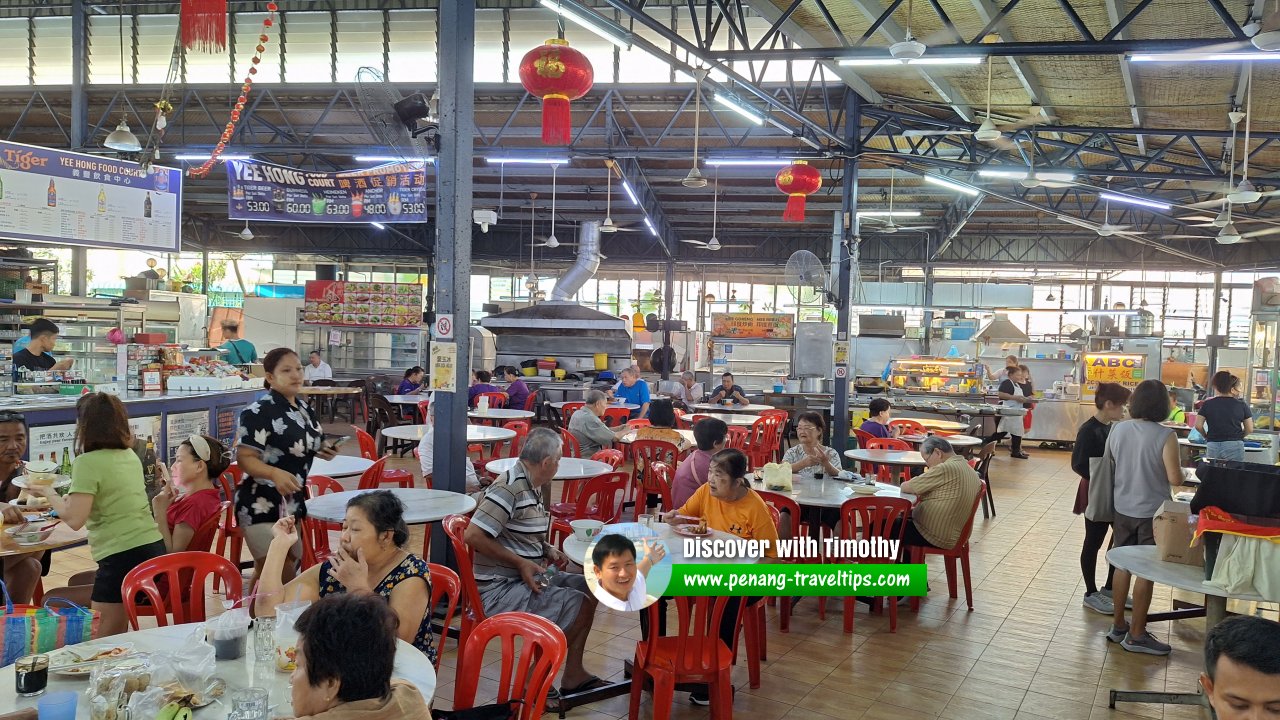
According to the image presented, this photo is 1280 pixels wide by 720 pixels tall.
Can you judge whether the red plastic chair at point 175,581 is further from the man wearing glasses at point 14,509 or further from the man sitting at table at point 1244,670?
the man sitting at table at point 1244,670

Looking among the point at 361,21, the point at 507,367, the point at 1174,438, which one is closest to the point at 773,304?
the point at 507,367

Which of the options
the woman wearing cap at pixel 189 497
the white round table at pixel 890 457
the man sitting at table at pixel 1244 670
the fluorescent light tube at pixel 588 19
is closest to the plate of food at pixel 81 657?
the woman wearing cap at pixel 189 497

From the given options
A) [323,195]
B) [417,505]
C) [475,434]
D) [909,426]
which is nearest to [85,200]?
[323,195]

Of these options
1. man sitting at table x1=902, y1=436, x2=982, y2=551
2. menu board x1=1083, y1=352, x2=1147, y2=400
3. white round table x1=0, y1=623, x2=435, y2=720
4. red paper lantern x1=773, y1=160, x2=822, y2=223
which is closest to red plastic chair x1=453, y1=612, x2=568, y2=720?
white round table x1=0, y1=623, x2=435, y2=720

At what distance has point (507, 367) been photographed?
1525 centimetres

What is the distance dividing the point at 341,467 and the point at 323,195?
3280 mm

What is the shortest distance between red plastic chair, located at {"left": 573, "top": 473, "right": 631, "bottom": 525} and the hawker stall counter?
2938 millimetres

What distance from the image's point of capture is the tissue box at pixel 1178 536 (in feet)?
13.0

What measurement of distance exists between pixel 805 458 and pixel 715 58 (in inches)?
140

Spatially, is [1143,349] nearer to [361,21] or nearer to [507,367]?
[507,367]

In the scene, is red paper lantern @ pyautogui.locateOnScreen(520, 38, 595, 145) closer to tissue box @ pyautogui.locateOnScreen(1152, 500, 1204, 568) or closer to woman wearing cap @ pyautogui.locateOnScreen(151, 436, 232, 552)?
woman wearing cap @ pyautogui.locateOnScreen(151, 436, 232, 552)

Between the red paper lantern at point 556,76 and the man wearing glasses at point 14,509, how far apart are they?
10.7 feet

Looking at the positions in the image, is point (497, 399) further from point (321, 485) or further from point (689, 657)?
point (689, 657)

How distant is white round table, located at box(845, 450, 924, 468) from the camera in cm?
659
